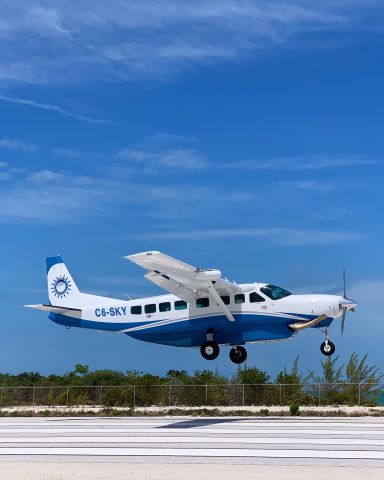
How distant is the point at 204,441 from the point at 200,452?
10.9 feet

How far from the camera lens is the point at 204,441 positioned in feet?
95.0

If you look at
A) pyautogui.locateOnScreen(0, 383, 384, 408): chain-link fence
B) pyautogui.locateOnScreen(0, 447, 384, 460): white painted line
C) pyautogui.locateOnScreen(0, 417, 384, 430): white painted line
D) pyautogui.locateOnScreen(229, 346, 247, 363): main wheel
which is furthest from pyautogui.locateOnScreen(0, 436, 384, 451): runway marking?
pyautogui.locateOnScreen(0, 383, 384, 408): chain-link fence

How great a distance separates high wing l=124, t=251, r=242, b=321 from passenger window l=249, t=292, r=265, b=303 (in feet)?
1.99

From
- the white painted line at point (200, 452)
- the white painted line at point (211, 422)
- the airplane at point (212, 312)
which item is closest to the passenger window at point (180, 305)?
the airplane at point (212, 312)

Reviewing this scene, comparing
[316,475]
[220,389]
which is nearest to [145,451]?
[316,475]

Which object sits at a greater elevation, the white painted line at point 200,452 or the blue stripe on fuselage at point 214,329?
the blue stripe on fuselage at point 214,329

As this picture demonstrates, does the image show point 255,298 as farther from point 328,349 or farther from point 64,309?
point 64,309

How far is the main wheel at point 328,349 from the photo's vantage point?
36.8 meters

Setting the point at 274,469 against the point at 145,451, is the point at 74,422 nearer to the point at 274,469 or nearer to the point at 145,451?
the point at 145,451

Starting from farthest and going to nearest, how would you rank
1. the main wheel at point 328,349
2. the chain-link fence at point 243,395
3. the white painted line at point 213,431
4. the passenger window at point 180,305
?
the chain-link fence at point 243,395
the passenger window at point 180,305
the main wheel at point 328,349
the white painted line at point 213,431

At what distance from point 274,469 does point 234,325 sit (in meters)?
16.9

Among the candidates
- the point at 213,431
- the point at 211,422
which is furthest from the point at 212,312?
the point at 213,431

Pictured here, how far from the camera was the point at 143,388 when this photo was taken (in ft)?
175

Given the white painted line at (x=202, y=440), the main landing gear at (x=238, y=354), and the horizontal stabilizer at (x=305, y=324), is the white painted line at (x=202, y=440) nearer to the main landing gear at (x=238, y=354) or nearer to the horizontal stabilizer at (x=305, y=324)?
the horizontal stabilizer at (x=305, y=324)
